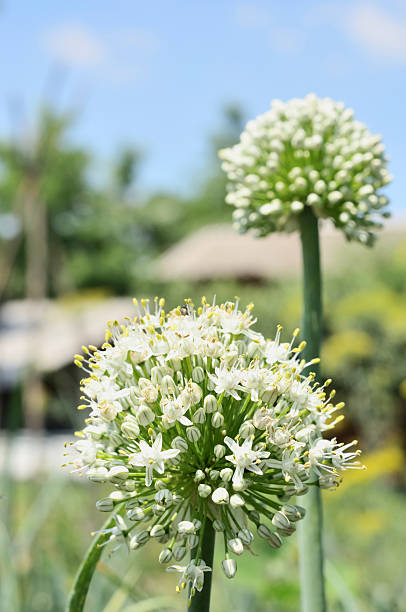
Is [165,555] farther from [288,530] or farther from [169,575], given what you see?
[169,575]

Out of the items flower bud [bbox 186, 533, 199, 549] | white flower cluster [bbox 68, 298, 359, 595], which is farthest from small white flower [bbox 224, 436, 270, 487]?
flower bud [bbox 186, 533, 199, 549]

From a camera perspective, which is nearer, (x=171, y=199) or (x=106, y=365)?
(x=106, y=365)

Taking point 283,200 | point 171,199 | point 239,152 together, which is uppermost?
point 171,199

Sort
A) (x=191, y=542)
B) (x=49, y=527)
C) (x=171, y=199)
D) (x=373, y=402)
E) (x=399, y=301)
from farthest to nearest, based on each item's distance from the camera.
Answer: (x=171, y=199) < (x=399, y=301) < (x=373, y=402) < (x=49, y=527) < (x=191, y=542)

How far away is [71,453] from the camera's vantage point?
3.51ft

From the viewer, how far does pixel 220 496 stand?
919 millimetres

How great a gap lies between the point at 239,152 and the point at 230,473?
1.00m

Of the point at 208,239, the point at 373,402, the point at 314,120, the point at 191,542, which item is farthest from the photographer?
the point at 208,239

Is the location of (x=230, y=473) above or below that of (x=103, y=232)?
below

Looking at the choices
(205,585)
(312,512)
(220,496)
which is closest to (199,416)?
(220,496)

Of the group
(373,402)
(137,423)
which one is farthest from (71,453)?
(373,402)

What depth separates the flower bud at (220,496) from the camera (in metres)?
0.92

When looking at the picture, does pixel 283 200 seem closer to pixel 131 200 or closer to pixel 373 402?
pixel 373 402

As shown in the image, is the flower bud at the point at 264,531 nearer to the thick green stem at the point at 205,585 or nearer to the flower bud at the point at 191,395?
the thick green stem at the point at 205,585
